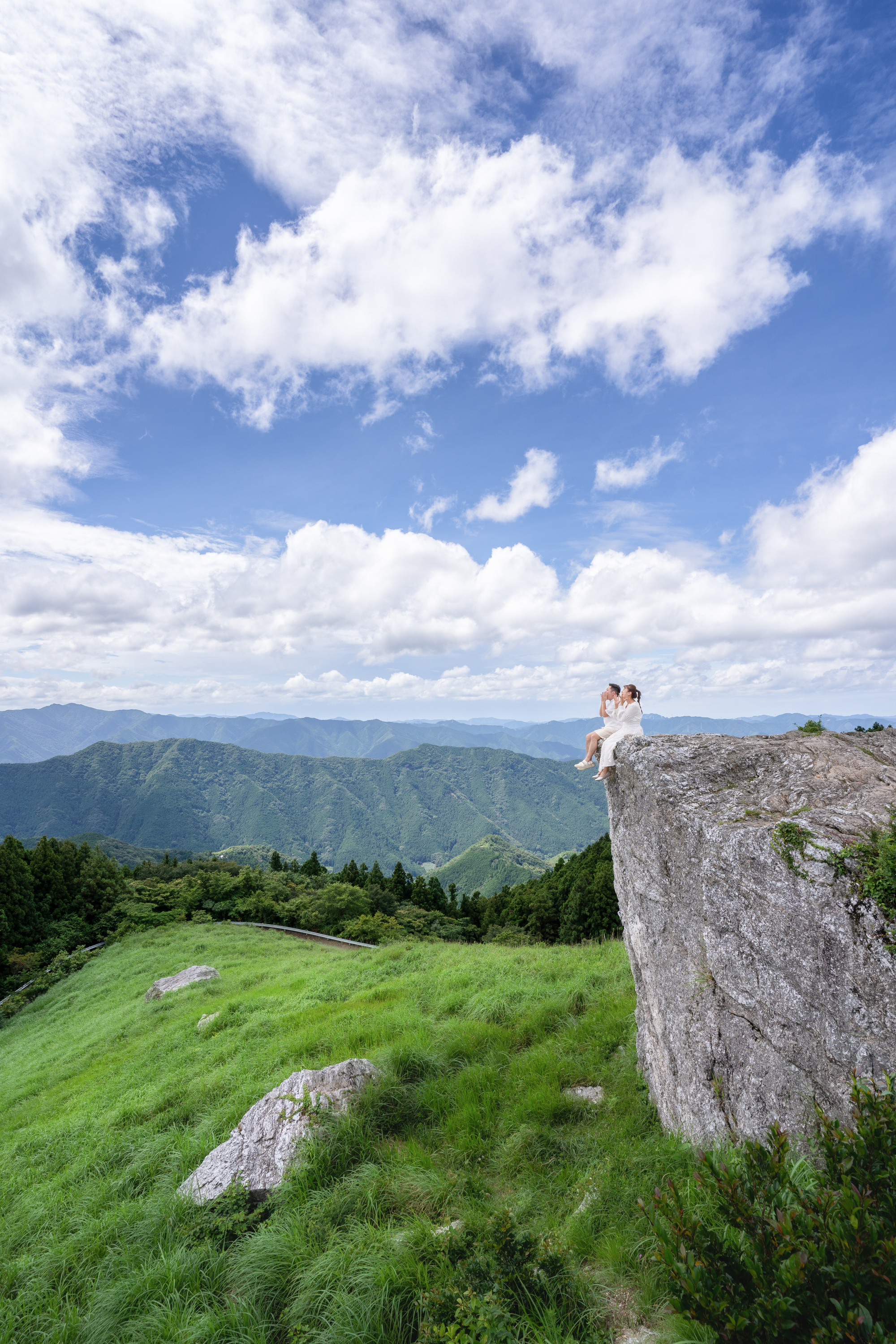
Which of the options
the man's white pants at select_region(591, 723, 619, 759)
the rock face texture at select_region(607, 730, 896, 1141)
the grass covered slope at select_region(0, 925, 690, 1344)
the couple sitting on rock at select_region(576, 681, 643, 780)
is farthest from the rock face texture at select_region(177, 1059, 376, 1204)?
the man's white pants at select_region(591, 723, 619, 759)

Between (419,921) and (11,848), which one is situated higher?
(11,848)

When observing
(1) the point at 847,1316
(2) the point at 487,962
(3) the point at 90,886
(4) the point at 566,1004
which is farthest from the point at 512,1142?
(3) the point at 90,886

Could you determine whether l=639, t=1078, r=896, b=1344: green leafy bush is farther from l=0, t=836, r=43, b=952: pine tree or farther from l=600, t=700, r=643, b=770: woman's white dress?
l=0, t=836, r=43, b=952: pine tree

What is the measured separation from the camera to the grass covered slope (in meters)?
4.56

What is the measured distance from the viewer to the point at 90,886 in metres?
39.0

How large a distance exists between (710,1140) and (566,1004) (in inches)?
164

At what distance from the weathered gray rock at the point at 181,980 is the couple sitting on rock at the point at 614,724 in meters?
15.4

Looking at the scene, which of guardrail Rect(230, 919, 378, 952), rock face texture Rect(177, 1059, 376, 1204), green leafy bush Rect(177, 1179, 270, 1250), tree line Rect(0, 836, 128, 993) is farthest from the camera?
tree line Rect(0, 836, 128, 993)

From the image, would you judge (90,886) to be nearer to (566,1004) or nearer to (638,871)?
(566,1004)

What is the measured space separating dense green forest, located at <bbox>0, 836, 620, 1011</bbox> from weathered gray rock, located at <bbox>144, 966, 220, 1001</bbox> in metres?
8.45

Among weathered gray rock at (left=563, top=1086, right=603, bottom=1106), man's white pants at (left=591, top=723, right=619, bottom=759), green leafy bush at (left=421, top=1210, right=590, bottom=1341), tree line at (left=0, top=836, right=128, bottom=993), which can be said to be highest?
man's white pants at (left=591, top=723, right=619, bottom=759)

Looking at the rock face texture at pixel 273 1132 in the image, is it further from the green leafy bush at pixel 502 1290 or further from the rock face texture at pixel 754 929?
the rock face texture at pixel 754 929

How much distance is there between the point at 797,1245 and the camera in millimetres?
2756

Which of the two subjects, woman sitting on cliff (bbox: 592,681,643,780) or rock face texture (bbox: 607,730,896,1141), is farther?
woman sitting on cliff (bbox: 592,681,643,780)
